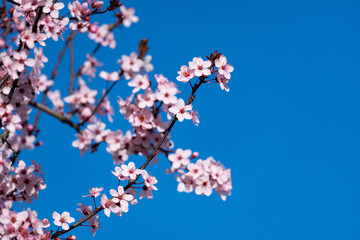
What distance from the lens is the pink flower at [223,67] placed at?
4.18m

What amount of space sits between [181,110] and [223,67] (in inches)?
31.7

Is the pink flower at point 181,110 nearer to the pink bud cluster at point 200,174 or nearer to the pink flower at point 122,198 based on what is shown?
the pink bud cluster at point 200,174

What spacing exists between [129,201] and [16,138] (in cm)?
156

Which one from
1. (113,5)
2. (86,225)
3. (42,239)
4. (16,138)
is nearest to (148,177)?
(86,225)

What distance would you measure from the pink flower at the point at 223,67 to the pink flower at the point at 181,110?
631 millimetres

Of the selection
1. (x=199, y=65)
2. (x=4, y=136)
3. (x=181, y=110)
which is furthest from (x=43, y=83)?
(x=199, y=65)

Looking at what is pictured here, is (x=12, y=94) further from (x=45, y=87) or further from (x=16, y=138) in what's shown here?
(x=16, y=138)

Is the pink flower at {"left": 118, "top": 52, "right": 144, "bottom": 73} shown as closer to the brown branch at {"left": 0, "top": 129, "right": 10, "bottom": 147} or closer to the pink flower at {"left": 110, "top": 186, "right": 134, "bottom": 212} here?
the pink flower at {"left": 110, "top": 186, "right": 134, "bottom": 212}

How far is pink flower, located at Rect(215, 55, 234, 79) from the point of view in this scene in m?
4.18

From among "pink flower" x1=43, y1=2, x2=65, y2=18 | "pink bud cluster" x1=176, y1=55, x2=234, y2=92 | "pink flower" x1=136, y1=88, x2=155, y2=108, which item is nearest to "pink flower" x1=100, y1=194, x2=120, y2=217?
"pink flower" x1=136, y1=88, x2=155, y2=108

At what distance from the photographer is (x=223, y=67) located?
4246 mm

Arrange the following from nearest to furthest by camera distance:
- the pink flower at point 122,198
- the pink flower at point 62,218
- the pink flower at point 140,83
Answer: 1. the pink flower at point 140,83
2. the pink flower at point 122,198
3. the pink flower at point 62,218

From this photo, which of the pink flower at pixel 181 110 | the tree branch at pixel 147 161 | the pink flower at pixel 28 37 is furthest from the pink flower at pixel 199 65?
the pink flower at pixel 28 37

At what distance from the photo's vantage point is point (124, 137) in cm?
366
